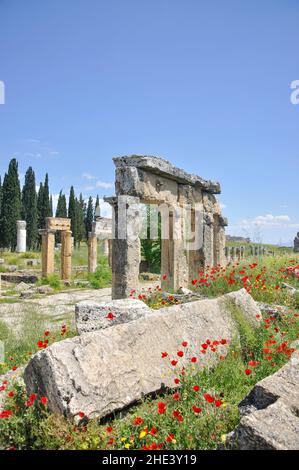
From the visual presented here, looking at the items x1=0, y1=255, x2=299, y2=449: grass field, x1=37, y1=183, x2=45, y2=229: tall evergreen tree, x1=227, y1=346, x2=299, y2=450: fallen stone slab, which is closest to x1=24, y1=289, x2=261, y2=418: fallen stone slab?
x1=0, y1=255, x2=299, y2=449: grass field

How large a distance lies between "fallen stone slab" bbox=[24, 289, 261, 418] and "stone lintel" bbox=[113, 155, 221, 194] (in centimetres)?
461

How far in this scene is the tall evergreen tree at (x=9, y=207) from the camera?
31531 mm

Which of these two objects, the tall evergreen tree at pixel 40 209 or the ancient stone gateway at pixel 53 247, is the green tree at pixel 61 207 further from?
the ancient stone gateway at pixel 53 247

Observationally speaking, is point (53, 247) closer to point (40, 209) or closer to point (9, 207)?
A: point (9, 207)

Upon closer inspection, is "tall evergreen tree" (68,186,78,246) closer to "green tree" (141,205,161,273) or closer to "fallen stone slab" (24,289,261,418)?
"green tree" (141,205,161,273)

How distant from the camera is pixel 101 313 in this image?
4879 mm

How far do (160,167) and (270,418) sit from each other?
688 centimetres

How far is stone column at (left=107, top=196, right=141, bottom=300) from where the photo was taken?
25.6 ft

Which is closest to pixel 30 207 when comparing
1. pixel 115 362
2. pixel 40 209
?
pixel 40 209
